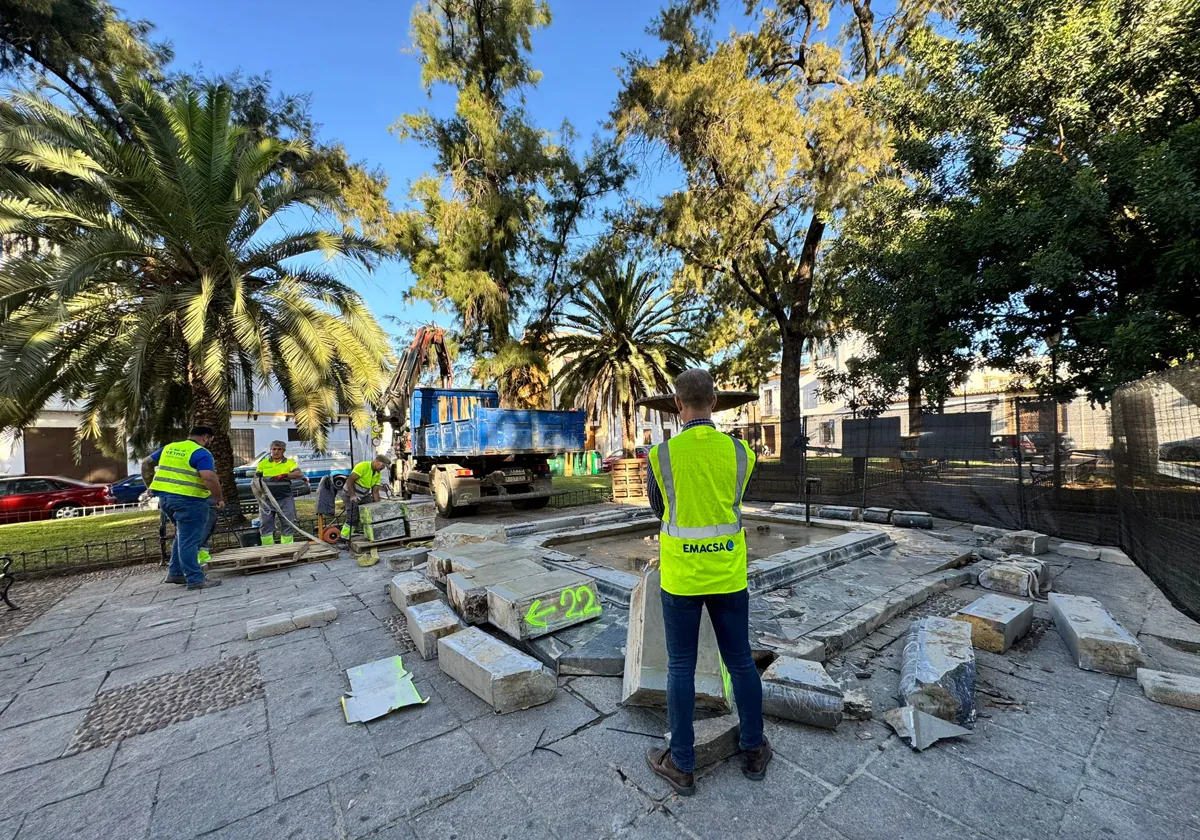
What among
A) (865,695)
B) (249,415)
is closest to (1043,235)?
(865,695)

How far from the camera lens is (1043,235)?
755cm

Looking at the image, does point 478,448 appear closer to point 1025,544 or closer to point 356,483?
point 356,483

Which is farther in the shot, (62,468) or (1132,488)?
(62,468)

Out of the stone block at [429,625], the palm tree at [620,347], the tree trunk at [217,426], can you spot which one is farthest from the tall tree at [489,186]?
the stone block at [429,625]

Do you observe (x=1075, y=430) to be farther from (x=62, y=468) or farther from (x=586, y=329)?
(x=62, y=468)

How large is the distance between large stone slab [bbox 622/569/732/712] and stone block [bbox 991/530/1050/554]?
5863 millimetres

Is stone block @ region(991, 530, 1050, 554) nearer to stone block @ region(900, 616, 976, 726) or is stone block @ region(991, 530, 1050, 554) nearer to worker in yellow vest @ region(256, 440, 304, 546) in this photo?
stone block @ region(900, 616, 976, 726)

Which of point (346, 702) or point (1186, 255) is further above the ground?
point (1186, 255)

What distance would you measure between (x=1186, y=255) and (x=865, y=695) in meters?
7.56

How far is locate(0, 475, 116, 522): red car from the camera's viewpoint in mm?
13891

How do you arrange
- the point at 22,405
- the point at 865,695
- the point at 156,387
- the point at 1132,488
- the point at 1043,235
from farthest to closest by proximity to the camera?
1. the point at 156,387
2. the point at 22,405
3. the point at 1043,235
4. the point at 1132,488
5. the point at 865,695

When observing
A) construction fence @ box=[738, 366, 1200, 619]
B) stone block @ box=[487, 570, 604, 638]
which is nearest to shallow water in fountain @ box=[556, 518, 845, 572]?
construction fence @ box=[738, 366, 1200, 619]

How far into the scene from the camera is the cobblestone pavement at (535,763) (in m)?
2.12

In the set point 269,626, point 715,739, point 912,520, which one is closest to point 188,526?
point 269,626
